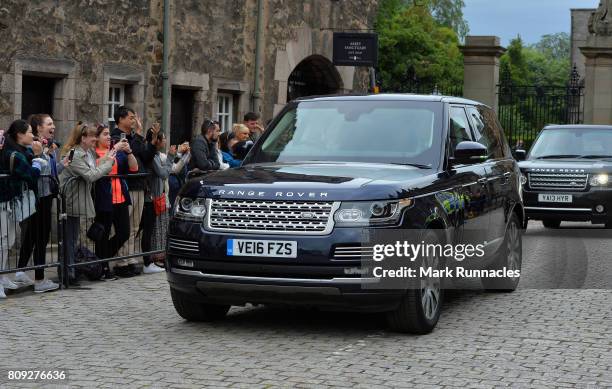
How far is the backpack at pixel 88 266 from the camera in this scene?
41.0 feet

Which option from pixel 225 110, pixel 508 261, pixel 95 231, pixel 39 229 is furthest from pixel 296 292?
pixel 225 110

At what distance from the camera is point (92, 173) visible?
12.2 m

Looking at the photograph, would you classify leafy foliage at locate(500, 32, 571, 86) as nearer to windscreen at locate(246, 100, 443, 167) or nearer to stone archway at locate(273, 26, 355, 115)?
stone archway at locate(273, 26, 355, 115)

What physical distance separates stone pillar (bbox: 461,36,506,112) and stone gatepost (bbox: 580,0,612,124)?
105 inches

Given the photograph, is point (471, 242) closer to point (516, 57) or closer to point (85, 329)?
point (85, 329)

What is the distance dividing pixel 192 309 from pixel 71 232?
319 cm

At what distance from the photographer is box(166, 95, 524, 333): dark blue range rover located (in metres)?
8.59

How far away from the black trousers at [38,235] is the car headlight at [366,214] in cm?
438

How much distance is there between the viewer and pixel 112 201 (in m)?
12.7

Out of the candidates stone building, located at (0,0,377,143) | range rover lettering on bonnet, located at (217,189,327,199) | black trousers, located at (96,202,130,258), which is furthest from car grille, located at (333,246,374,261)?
stone building, located at (0,0,377,143)

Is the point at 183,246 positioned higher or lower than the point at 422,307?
higher

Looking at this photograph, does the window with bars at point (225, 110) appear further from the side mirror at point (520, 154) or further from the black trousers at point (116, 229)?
the black trousers at point (116, 229)

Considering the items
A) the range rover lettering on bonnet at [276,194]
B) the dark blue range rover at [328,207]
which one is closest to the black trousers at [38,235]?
the dark blue range rover at [328,207]

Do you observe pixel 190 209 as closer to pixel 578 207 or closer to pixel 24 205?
pixel 24 205
